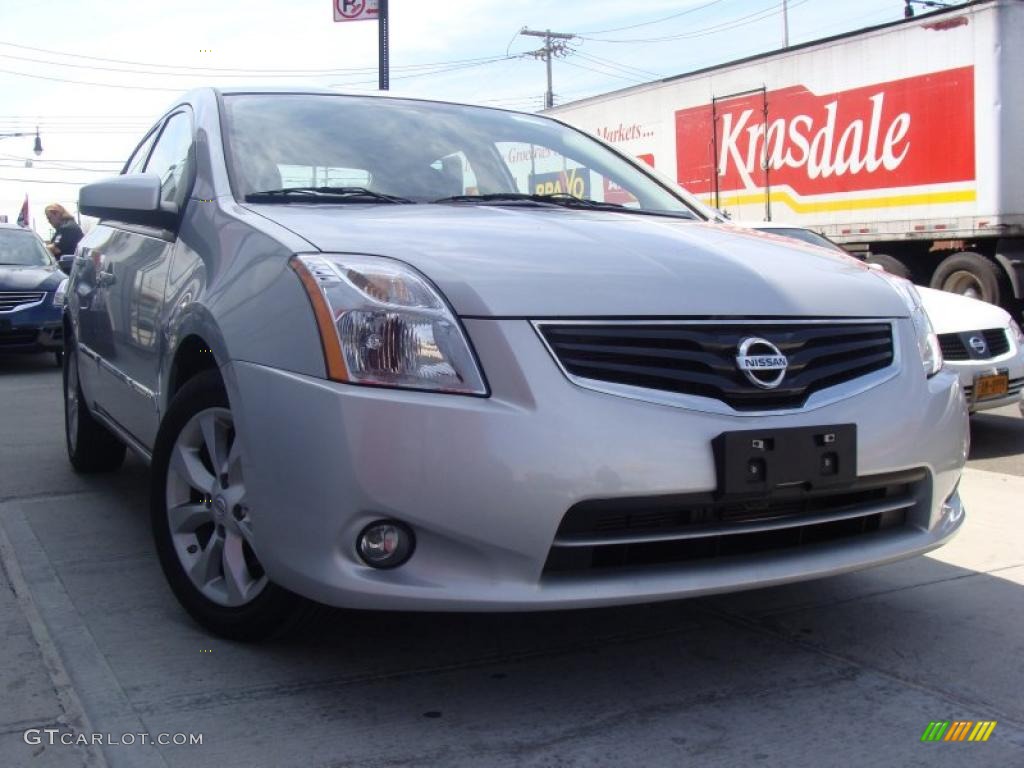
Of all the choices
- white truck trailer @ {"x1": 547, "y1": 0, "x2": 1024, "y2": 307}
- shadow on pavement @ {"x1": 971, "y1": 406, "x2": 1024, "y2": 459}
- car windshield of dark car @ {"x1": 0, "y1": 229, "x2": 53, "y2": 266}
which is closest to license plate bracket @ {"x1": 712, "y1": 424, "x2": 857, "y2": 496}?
shadow on pavement @ {"x1": 971, "y1": 406, "x2": 1024, "y2": 459}

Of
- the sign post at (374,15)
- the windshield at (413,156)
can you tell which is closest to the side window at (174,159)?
the windshield at (413,156)

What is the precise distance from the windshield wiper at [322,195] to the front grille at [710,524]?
53.6 inches

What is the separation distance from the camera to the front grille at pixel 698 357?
8.71 feet

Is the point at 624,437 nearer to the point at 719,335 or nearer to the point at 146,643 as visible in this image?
the point at 719,335

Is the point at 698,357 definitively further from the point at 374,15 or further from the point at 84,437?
the point at 374,15

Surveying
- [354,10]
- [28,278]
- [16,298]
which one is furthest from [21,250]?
[354,10]

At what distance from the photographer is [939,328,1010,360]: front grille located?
6.65 m

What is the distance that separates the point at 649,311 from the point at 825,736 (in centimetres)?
107

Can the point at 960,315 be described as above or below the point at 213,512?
above

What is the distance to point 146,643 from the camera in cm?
321

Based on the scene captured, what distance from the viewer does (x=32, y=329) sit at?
1137 cm

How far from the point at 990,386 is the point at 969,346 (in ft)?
0.91

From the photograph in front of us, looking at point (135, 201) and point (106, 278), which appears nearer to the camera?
point (135, 201)

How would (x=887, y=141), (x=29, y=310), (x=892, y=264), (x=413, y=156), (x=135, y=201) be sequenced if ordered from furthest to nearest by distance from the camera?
(x=892, y=264)
(x=887, y=141)
(x=29, y=310)
(x=413, y=156)
(x=135, y=201)
